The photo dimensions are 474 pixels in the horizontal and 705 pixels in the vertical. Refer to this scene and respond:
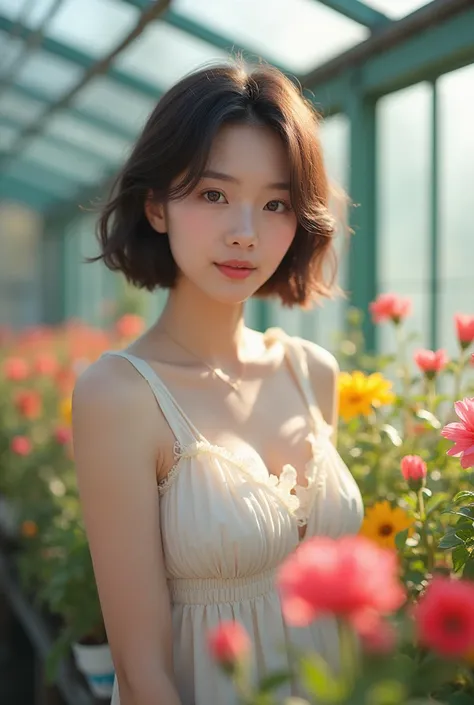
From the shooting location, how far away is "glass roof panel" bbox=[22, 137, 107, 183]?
23.2 ft

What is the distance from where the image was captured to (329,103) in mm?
3113

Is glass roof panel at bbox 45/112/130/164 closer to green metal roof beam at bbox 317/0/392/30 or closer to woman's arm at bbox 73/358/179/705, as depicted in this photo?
green metal roof beam at bbox 317/0/392/30

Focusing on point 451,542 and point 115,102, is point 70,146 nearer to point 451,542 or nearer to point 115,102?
point 115,102

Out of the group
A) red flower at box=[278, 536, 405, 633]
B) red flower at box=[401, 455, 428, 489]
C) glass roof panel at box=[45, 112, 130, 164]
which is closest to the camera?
red flower at box=[278, 536, 405, 633]

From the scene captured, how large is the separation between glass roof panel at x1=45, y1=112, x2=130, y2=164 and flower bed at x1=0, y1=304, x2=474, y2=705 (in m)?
2.02

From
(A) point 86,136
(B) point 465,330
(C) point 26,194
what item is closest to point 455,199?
→ (B) point 465,330

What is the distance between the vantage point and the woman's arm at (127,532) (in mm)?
1345

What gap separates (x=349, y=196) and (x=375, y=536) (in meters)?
1.63

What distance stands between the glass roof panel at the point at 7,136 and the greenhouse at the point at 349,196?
194 cm

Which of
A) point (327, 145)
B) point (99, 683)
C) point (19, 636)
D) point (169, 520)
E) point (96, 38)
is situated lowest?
point (19, 636)

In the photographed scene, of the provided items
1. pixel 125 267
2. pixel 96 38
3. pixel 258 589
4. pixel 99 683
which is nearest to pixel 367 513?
pixel 258 589

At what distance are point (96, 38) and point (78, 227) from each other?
592 cm

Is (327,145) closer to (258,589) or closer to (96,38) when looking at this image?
(96,38)

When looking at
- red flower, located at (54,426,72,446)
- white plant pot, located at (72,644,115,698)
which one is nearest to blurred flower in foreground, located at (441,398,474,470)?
white plant pot, located at (72,644,115,698)
